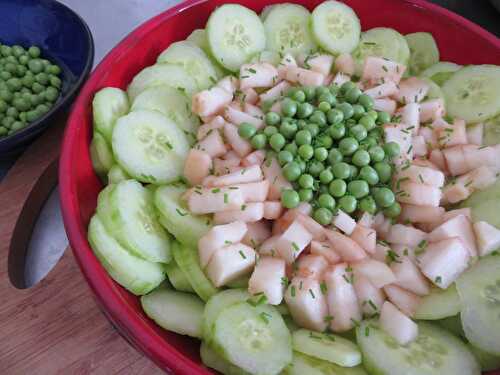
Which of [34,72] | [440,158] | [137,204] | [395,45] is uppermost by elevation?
[395,45]

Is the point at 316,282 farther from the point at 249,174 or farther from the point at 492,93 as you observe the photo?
the point at 492,93

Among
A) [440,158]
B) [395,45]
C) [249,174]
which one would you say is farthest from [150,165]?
[395,45]

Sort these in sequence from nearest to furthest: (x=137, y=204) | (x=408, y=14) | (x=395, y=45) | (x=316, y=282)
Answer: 1. (x=316, y=282)
2. (x=137, y=204)
3. (x=395, y=45)
4. (x=408, y=14)

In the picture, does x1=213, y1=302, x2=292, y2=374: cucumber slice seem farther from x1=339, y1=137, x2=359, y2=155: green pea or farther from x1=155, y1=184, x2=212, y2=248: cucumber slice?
x1=339, y1=137, x2=359, y2=155: green pea

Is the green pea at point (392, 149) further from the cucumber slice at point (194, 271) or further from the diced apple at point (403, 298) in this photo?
the cucumber slice at point (194, 271)

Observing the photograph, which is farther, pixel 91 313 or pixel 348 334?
pixel 91 313

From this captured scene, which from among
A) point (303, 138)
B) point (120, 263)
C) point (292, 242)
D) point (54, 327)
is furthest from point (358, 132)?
point (54, 327)

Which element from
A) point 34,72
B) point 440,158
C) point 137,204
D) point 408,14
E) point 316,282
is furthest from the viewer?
point 34,72

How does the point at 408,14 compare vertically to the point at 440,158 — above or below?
above
